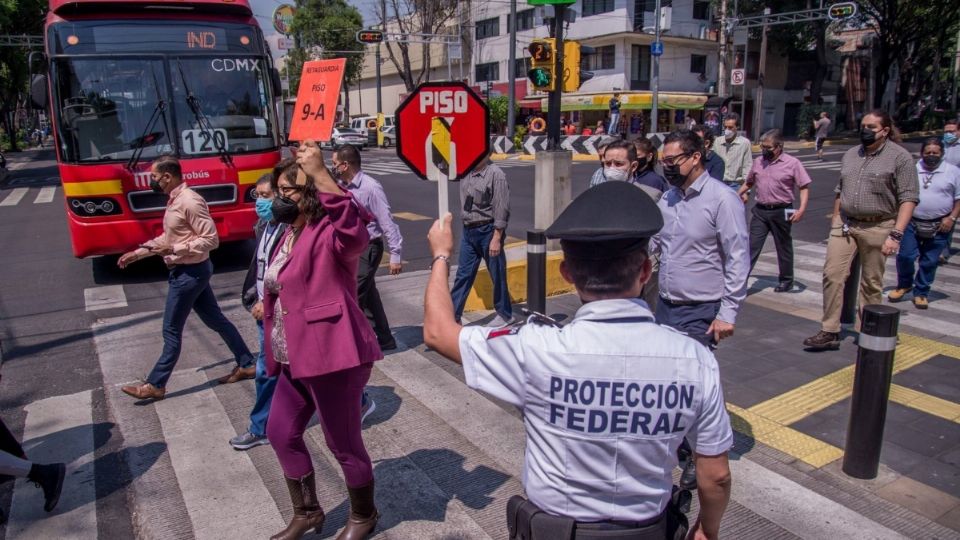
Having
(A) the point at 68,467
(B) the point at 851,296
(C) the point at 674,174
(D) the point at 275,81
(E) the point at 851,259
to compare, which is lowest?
(A) the point at 68,467

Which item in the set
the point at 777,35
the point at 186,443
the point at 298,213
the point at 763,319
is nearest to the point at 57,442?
the point at 186,443

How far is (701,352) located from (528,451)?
55 centimetres

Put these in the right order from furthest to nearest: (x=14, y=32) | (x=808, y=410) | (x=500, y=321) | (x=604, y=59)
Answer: (x=604, y=59) → (x=14, y=32) → (x=500, y=321) → (x=808, y=410)

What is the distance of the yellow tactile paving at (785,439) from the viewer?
4254 millimetres

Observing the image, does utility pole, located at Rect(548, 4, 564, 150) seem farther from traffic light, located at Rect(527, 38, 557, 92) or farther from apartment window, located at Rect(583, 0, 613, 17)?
apartment window, located at Rect(583, 0, 613, 17)

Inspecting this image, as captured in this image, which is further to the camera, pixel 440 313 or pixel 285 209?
pixel 285 209

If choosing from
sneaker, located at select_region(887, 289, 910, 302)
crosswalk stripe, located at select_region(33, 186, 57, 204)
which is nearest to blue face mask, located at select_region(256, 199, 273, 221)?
sneaker, located at select_region(887, 289, 910, 302)

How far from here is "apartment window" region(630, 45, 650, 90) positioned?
4072cm

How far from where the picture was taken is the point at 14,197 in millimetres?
20016

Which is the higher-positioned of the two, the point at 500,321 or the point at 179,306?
the point at 179,306

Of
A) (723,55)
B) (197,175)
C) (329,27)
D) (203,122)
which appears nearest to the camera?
(197,175)

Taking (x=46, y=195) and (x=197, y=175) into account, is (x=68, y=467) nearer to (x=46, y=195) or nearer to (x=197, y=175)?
(x=197, y=175)

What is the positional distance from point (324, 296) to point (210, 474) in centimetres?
171

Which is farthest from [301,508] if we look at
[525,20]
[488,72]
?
[488,72]
